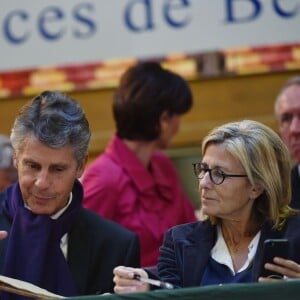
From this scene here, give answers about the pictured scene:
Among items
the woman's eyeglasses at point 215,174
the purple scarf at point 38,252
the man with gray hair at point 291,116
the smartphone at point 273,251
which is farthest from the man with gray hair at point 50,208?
the man with gray hair at point 291,116

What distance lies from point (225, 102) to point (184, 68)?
314 mm

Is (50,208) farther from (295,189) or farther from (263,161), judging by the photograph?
(295,189)

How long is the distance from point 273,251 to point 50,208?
94cm

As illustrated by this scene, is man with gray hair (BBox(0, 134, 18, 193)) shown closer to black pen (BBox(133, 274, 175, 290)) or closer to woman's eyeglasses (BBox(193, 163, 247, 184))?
woman's eyeglasses (BBox(193, 163, 247, 184))

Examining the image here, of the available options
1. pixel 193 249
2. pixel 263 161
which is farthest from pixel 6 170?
pixel 263 161

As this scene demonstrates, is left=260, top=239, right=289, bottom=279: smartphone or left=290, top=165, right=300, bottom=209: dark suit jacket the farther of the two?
left=290, top=165, right=300, bottom=209: dark suit jacket

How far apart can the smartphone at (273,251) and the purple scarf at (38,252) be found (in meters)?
0.83

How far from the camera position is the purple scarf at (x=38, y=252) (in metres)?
4.81

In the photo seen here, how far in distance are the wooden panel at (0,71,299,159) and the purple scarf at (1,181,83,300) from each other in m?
2.85

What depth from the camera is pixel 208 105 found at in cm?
768

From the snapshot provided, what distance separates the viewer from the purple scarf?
481 centimetres

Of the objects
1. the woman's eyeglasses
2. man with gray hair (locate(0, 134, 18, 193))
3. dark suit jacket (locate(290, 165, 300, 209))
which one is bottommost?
dark suit jacket (locate(290, 165, 300, 209))

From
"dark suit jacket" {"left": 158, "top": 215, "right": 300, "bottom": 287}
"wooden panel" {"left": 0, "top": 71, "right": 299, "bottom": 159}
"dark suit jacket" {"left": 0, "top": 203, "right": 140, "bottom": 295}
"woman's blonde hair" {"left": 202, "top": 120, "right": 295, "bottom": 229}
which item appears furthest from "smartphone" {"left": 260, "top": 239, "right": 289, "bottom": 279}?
"wooden panel" {"left": 0, "top": 71, "right": 299, "bottom": 159}

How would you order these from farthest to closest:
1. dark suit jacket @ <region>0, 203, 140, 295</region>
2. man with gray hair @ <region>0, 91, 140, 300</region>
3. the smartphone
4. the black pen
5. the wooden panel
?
the wooden panel → dark suit jacket @ <region>0, 203, 140, 295</region> → man with gray hair @ <region>0, 91, 140, 300</region> → the smartphone → the black pen
